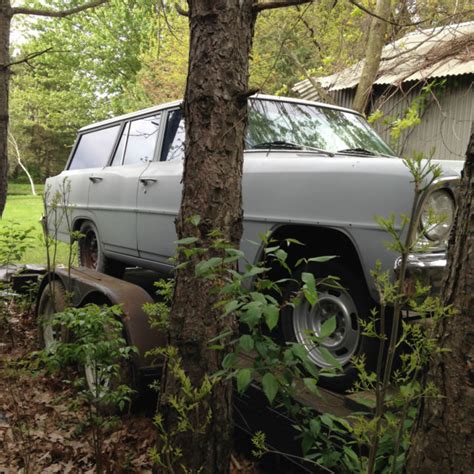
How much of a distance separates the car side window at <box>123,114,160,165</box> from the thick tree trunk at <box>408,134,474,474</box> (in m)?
3.54

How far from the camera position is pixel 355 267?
2949mm

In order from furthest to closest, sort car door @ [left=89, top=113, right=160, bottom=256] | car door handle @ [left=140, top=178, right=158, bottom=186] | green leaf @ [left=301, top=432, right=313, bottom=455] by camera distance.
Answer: car door @ [left=89, top=113, right=160, bottom=256] < car door handle @ [left=140, top=178, right=158, bottom=186] < green leaf @ [left=301, top=432, right=313, bottom=455]

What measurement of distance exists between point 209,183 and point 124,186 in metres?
2.61

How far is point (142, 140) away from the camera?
4.91 meters

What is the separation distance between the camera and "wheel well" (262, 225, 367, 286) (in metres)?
2.96

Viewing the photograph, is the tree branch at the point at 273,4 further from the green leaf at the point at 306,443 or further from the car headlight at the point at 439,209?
the green leaf at the point at 306,443

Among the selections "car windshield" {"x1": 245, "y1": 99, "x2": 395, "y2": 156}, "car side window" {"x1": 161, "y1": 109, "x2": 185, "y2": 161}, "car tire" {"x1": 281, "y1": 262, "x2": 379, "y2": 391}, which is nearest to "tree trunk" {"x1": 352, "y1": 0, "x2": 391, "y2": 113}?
"car windshield" {"x1": 245, "y1": 99, "x2": 395, "y2": 156}

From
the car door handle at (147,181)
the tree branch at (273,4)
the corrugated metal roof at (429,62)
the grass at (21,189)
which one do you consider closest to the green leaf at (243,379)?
the tree branch at (273,4)

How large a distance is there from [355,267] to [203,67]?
1.44m

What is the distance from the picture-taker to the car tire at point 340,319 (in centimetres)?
274

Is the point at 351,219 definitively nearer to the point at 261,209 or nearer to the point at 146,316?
the point at 261,209

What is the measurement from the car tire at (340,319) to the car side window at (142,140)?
225 centimetres

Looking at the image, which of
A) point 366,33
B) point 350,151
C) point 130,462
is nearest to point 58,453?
point 130,462

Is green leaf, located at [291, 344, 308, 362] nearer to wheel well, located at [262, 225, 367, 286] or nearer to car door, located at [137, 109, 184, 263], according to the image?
wheel well, located at [262, 225, 367, 286]
